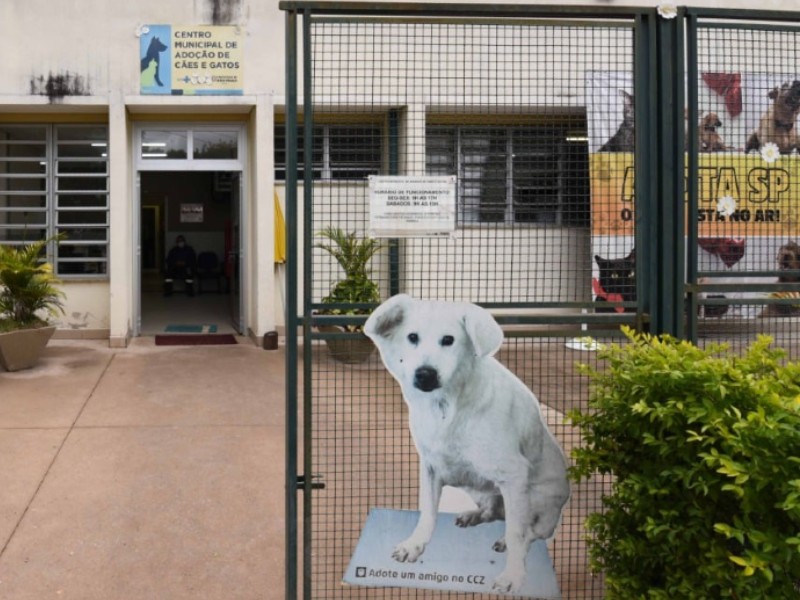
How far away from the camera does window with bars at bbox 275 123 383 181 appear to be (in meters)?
3.09

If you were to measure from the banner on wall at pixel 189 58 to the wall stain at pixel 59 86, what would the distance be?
713mm

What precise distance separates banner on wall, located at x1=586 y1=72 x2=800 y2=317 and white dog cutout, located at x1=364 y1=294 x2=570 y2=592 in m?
0.65

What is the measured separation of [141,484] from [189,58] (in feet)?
21.0

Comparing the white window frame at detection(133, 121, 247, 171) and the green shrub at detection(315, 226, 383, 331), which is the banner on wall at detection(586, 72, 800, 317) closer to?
the green shrub at detection(315, 226, 383, 331)

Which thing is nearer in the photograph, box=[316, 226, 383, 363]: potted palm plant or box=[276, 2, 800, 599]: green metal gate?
box=[276, 2, 800, 599]: green metal gate

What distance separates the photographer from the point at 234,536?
166 inches

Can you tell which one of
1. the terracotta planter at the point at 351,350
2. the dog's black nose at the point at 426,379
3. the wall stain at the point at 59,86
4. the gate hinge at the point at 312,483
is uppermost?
the wall stain at the point at 59,86

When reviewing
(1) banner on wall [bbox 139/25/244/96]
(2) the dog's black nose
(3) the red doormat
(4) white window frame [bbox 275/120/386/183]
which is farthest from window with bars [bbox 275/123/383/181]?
(3) the red doormat

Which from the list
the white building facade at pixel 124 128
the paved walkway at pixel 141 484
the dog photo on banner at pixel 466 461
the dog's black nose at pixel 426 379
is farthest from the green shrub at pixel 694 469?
the white building facade at pixel 124 128

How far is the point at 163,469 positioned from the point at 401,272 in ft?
9.16

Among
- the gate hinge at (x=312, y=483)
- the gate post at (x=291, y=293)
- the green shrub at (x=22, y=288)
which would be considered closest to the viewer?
the gate post at (x=291, y=293)

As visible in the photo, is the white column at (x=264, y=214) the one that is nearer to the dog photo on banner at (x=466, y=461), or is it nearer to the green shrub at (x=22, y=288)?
the green shrub at (x=22, y=288)

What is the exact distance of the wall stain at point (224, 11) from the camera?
9789mm

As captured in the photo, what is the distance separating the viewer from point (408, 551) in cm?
303
